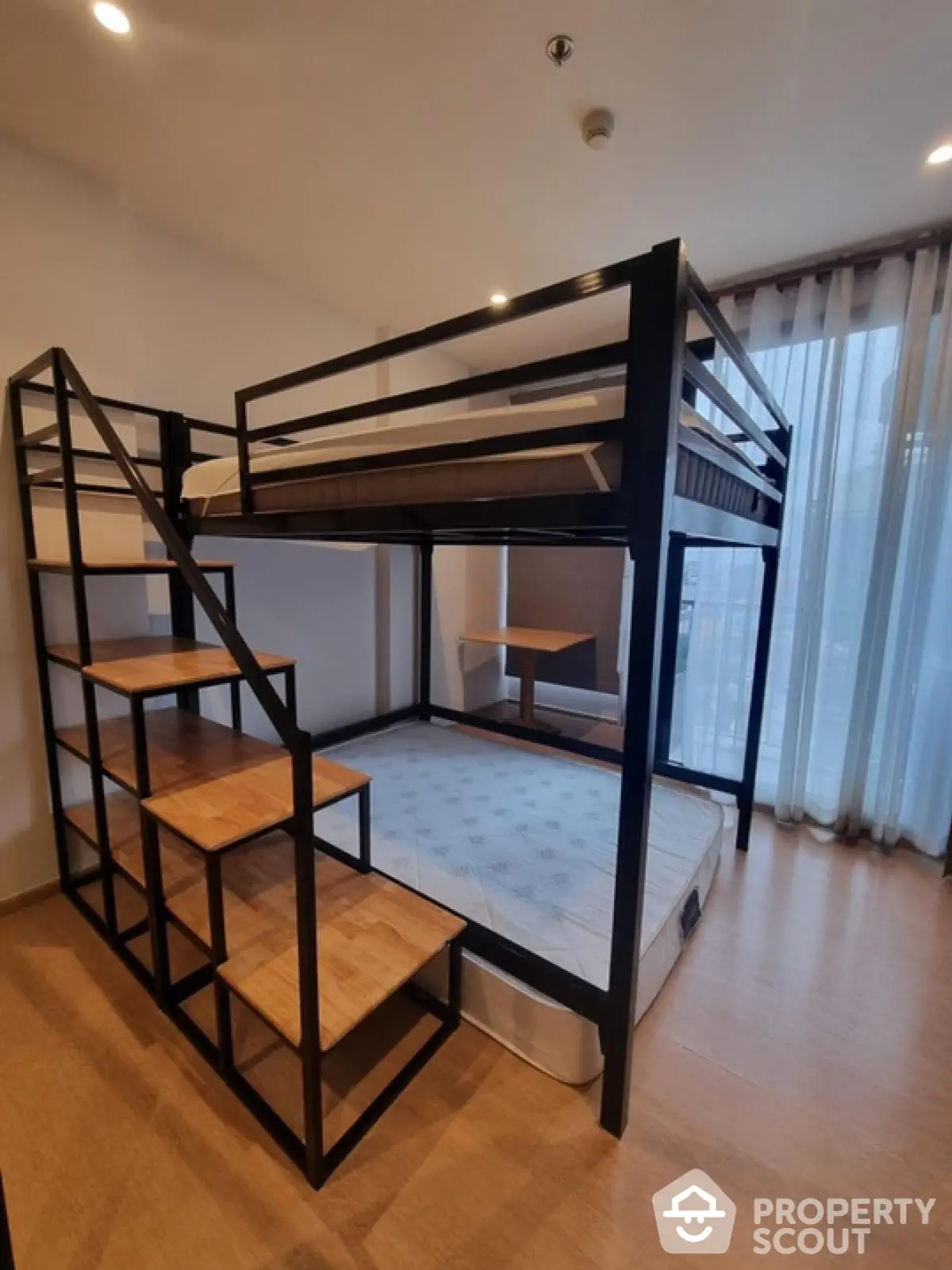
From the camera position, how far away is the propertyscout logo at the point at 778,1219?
0.95 m

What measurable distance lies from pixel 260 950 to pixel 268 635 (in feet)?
5.37

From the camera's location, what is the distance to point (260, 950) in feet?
3.83

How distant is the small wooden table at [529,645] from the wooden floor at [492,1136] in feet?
6.47

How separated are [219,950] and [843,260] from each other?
314cm

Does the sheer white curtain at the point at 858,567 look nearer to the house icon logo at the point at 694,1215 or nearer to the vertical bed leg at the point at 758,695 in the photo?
the vertical bed leg at the point at 758,695

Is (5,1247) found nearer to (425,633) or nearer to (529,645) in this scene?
(425,633)

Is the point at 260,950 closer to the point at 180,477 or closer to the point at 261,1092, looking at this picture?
the point at 261,1092

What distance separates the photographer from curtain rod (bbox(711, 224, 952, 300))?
1.94 meters

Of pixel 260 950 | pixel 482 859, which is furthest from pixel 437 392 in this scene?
pixel 482 859

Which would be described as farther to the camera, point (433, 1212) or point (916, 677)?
point (916, 677)

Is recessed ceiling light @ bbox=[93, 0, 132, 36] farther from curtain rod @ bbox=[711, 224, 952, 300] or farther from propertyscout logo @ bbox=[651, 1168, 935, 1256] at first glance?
propertyscout logo @ bbox=[651, 1168, 935, 1256]

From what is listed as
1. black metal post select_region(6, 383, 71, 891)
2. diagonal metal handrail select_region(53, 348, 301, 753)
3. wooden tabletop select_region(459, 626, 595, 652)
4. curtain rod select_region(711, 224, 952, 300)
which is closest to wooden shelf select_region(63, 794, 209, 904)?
black metal post select_region(6, 383, 71, 891)

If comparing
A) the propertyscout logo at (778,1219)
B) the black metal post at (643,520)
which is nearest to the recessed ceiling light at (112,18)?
the black metal post at (643,520)

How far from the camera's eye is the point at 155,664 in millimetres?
1491
